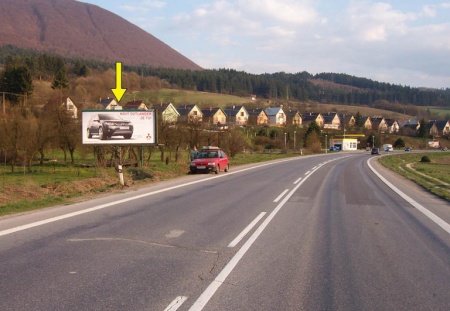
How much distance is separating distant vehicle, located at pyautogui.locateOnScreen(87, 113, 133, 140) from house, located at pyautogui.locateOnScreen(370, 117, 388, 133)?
135 meters

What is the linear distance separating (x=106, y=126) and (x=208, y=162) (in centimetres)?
714

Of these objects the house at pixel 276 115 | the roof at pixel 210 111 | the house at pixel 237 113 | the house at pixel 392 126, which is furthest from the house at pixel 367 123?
the roof at pixel 210 111

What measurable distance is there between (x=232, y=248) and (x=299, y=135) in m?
102

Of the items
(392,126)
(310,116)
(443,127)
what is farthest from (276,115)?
(443,127)

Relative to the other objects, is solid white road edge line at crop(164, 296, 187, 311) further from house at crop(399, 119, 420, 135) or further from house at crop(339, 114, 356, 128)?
house at crop(399, 119, 420, 135)

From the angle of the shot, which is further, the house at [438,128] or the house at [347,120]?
the house at [347,120]

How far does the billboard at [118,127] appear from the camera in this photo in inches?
929

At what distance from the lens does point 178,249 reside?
7883 millimetres

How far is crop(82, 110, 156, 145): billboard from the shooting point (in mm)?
23594

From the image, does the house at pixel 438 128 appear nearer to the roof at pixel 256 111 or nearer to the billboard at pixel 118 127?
the roof at pixel 256 111

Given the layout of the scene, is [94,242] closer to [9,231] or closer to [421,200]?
[9,231]

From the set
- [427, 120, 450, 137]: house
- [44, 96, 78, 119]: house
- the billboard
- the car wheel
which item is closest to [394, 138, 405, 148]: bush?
[427, 120, 450, 137]: house

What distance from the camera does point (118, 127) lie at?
2411 cm

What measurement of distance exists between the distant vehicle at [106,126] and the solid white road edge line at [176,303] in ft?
63.3
